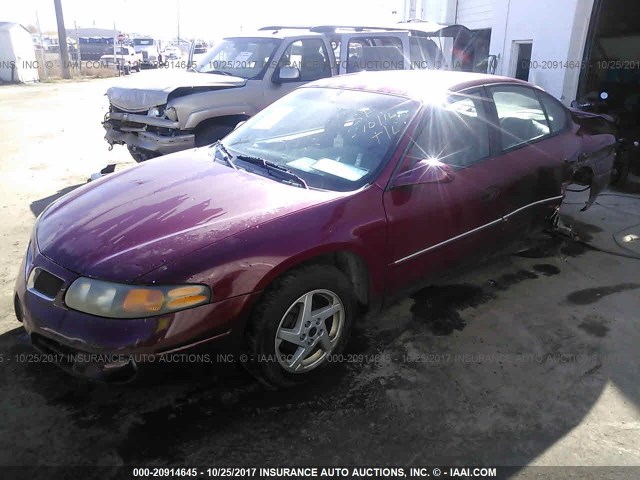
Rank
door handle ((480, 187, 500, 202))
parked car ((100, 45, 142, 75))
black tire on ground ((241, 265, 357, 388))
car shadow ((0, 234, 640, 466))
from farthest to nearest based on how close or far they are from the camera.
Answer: parked car ((100, 45, 142, 75)) < door handle ((480, 187, 500, 202)) < black tire on ground ((241, 265, 357, 388)) < car shadow ((0, 234, 640, 466))

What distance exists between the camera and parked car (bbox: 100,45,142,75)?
31.1 meters

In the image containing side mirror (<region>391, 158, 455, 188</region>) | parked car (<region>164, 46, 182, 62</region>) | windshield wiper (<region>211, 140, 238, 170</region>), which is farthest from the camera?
parked car (<region>164, 46, 182, 62</region>)

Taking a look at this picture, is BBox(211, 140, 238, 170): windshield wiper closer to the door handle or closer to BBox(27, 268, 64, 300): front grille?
BBox(27, 268, 64, 300): front grille

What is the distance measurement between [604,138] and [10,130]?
10.7 meters

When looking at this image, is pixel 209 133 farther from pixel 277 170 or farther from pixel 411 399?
pixel 411 399

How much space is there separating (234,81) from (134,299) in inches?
195

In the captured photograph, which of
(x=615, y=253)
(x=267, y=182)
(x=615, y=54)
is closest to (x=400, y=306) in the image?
(x=267, y=182)

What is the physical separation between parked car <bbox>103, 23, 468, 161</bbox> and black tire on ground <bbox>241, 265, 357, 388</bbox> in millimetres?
3940

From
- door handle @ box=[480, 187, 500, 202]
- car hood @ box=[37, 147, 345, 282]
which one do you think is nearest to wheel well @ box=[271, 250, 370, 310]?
car hood @ box=[37, 147, 345, 282]

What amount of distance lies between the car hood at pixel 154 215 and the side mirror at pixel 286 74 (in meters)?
3.74

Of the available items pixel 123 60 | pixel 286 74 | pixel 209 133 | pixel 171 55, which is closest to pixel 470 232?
pixel 209 133

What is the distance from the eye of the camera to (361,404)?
2.68 metres

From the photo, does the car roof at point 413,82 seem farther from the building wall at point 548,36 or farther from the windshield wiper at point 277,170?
the building wall at point 548,36

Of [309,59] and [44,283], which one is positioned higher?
[309,59]
